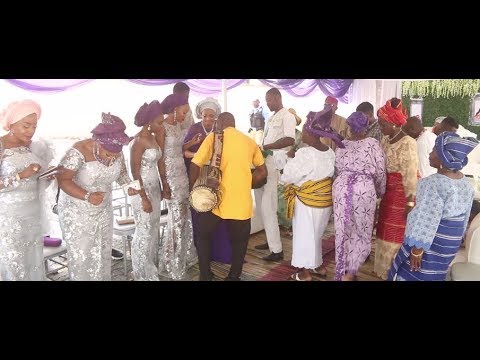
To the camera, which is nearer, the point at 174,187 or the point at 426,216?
the point at 426,216

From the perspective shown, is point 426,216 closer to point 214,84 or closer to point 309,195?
point 309,195

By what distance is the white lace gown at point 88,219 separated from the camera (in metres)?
2.79

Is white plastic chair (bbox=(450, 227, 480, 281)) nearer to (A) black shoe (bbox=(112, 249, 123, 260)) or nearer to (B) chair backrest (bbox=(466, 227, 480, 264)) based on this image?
(B) chair backrest (bbox=(466, 227, 480, 264))

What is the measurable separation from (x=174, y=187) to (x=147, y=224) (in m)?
0.39

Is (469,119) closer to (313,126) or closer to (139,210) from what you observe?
(313,126)

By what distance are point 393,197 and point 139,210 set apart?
6.85 feet

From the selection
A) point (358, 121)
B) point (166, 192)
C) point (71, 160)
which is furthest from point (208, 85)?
point (71, 160)

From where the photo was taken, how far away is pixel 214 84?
455cm

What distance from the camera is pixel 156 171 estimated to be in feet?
10.7

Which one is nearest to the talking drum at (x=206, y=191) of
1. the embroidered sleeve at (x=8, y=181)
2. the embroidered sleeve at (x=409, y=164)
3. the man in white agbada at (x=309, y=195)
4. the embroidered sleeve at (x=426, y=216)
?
the man in white agbada at (x=309, y=195)

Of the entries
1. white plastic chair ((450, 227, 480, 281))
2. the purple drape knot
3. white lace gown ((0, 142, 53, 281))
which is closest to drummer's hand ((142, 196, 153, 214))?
white lace gown ((0, 142, 53, 281))

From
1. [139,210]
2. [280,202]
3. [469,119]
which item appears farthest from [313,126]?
[469,119]
